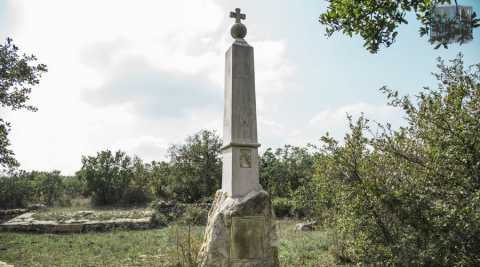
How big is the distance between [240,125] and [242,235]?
197 centimetres

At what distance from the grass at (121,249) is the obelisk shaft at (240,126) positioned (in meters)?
1.68

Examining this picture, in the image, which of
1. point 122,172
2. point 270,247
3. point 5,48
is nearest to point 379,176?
point 270,247

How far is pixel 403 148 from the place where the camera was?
496 centimetres

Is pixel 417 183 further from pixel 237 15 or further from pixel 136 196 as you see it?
pixel 136 196

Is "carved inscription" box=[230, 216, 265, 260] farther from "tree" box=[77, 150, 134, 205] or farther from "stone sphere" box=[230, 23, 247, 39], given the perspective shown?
"tree" box=[77, 150, 134, 205]

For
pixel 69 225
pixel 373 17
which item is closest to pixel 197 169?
pixel 69 225

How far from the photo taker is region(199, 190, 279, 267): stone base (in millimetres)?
5516

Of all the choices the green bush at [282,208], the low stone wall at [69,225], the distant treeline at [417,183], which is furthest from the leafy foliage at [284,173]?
the distant treeline at [417,183]

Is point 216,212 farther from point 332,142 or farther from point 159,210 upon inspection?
point 159,210

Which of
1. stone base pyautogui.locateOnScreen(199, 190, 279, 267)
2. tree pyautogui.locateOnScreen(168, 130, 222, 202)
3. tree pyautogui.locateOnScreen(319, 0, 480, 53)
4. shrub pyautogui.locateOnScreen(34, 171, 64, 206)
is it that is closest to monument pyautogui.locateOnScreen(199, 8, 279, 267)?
stone base pyautogui.locateOnScreen(199, 190, 279, 267)

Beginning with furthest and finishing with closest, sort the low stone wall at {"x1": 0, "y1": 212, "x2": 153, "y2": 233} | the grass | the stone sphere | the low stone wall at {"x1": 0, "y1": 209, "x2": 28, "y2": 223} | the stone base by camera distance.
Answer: the low stone wall at {"x1": 0, "y1": 209, "x2": 28, "y2": 223}
the low stone wall at {"x1": 0, "y1": 212, "x2": 153, "y2": 233}
the grass
the stone sphere
the stone base

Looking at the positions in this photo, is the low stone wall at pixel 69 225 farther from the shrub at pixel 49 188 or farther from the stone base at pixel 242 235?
the stone base at pixel 242 235

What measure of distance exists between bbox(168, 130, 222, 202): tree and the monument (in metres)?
14.9

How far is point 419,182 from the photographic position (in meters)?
4.42
